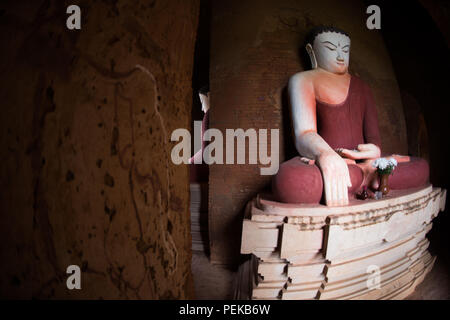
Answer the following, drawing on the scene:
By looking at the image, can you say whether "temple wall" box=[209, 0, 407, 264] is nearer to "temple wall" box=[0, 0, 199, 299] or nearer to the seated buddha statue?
the seated buddha statue

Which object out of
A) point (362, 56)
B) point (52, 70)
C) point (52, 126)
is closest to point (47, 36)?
point (52, 70)

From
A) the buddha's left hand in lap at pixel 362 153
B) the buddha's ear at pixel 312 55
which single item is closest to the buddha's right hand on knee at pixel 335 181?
the buddha's left hand in lap at pixel 362 153

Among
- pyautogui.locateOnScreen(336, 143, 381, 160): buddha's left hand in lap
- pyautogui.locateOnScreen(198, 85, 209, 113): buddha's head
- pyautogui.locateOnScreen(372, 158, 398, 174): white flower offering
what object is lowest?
pyautogui.locateOnScreen(372, 158, 398, 174): white flower offering

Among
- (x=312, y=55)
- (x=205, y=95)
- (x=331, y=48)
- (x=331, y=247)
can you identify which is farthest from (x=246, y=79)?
(x=331, y=247)

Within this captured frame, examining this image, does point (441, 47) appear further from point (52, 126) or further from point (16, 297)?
point (16, 297)

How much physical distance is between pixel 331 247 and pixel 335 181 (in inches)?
25.9

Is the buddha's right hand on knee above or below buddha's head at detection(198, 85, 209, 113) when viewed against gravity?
below

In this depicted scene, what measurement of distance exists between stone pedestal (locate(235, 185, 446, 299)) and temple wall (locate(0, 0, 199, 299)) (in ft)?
4.14

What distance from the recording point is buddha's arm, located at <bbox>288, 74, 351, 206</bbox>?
6.07ft

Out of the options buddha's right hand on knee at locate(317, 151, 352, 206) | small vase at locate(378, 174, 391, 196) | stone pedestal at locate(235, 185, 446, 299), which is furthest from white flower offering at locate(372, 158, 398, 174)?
buddha's right hand on knee at locate(317, 151, 352, 206)

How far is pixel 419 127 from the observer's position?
14.2 feet

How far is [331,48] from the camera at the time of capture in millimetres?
2648

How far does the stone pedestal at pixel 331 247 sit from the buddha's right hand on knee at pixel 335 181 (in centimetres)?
9

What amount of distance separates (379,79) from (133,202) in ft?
15.2
